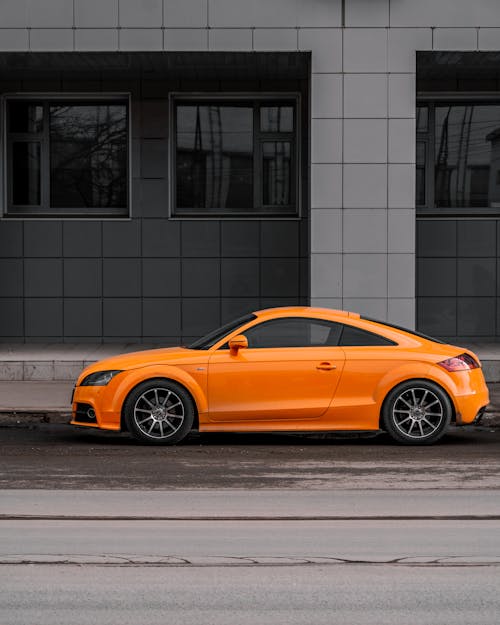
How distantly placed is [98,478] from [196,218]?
430 inches

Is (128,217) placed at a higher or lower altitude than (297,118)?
lower

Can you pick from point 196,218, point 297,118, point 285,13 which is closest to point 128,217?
point 196,218

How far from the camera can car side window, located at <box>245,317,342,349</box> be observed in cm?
1248

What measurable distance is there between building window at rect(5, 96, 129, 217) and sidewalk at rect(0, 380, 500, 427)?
175 inches

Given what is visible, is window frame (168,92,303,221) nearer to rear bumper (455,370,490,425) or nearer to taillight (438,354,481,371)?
taillight (438,354,481,371)

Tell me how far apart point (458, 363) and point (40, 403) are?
18.4ft

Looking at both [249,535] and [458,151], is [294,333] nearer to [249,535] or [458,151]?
[249,535]

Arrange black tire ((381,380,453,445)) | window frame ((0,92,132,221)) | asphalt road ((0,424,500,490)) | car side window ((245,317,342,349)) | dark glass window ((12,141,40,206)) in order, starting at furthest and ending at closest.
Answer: dark glass window ((12,141,40,206)) < window frame ((0,92,132,221)) < car side window ((245,317,342,349)) < black tire ((381,380,453,445)) < asphalt road ((0,424,500,490))

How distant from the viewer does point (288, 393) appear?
40.2 ft

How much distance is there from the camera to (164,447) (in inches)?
483

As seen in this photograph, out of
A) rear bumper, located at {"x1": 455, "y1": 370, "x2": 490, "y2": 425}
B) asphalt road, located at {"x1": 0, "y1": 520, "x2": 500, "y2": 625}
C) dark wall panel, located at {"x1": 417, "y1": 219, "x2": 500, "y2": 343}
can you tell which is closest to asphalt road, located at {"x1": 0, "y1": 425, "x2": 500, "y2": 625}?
asphalt road, located at {"x1": 0, "y1": 520, "x2": 500, "y2": 625}

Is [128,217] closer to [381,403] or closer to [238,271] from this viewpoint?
[238,271]

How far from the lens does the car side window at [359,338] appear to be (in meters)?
12.5

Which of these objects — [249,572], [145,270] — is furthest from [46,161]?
[249,572]
